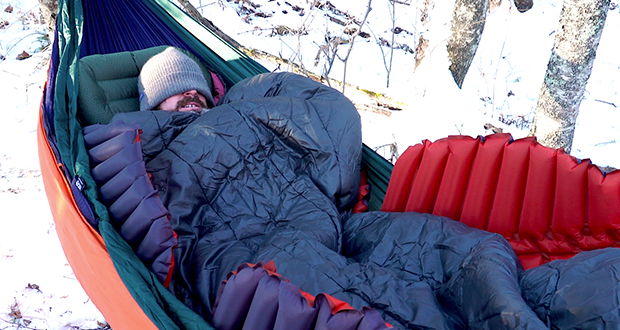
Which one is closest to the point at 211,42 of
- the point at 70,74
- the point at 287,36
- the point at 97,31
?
the point at 97,31

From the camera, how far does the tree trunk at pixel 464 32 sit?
10.6ft

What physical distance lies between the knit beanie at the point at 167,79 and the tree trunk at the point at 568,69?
4.81 feet

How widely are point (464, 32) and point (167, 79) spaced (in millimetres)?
2109

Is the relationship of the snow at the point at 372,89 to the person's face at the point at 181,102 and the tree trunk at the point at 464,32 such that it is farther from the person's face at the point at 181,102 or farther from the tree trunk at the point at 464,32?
the person's face at the point at 181,102

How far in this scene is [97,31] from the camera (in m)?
2.11

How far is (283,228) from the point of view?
1391 mm

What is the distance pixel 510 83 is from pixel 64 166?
130 inches

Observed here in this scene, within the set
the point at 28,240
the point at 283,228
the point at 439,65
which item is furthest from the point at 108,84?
the point at 439,65

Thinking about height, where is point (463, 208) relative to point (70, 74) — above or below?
below

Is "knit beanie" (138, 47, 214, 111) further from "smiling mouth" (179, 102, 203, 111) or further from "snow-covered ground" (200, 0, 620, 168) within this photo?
"snow-covered ground" (200, 0, 620, 168)

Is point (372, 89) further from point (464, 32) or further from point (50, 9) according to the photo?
point (50, 9)

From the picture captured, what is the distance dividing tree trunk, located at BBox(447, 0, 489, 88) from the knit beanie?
191cm

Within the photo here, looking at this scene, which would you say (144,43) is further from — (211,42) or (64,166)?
(64,166)

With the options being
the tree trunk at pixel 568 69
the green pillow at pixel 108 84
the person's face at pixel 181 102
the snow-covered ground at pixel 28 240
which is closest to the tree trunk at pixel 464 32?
the tree trunk at pixel 568 69
